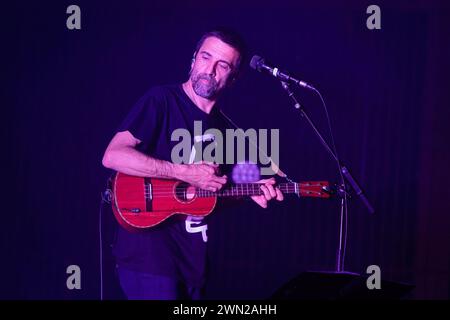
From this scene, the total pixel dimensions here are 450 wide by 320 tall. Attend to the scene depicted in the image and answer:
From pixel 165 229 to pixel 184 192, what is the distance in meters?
0.24

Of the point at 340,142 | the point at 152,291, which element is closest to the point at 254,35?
the point at 340,142

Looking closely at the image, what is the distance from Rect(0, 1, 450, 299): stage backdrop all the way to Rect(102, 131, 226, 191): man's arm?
0.81 m

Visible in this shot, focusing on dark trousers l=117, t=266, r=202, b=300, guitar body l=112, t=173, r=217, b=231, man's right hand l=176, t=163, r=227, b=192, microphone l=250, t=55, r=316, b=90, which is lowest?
dark trousers l=117, t=266, r=202, b=300

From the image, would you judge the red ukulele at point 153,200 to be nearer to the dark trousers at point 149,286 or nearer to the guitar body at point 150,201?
the guitar body at point 150,201

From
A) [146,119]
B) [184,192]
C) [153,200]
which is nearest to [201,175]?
[184,192]

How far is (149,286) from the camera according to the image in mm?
2381

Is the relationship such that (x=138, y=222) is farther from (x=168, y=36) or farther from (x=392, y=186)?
(x=392, y=186)

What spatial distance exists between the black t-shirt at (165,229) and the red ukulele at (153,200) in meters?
0.05

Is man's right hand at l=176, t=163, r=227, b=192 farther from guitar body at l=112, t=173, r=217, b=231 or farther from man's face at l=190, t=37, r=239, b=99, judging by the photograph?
man's face at l=190, t=37, r=239, b=99

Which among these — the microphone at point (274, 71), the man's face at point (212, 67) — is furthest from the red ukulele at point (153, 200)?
the microphone at point (274, 71)

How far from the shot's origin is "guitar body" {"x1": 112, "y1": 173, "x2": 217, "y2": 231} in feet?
8.24

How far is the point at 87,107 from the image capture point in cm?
322

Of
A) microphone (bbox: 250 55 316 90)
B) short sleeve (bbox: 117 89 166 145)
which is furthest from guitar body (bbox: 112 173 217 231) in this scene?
microphone (bbox: 250 55 316 90)
